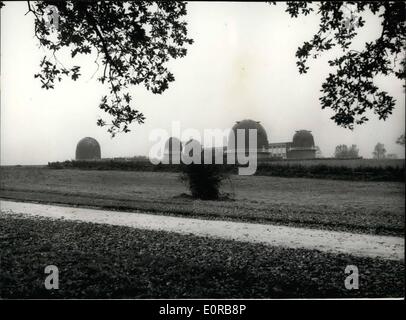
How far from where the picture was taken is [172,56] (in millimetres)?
10242

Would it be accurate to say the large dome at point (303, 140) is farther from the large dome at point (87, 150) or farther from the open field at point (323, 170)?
the large dome at point (87, 150)

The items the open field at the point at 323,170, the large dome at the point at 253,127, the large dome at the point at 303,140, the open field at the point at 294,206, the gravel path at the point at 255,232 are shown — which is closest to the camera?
the gravel path at the point at 255,232

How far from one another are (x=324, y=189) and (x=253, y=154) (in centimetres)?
3516

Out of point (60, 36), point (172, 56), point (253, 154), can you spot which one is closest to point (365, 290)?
point (172, 56)

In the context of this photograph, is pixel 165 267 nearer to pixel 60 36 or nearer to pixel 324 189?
pixel 60 36

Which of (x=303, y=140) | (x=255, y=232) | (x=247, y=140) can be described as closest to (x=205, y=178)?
(x=255, y=232)

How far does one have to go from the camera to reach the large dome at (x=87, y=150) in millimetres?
73938

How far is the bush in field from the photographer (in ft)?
81.5

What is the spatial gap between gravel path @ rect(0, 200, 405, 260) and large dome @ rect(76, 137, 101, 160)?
191 feet

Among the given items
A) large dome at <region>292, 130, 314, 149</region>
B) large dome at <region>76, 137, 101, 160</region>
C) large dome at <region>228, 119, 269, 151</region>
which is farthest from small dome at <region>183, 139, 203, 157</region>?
large dome at <region>292, 130, 314, 149</region>

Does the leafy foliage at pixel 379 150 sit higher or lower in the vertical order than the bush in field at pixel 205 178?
higher

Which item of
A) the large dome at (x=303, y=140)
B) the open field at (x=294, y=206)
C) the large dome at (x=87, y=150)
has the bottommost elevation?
the open field at (x=294, y=206)

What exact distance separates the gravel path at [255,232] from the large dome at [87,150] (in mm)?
58118

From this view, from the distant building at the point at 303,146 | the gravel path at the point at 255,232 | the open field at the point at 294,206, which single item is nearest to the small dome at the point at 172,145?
the distant building at the point at 303,146
